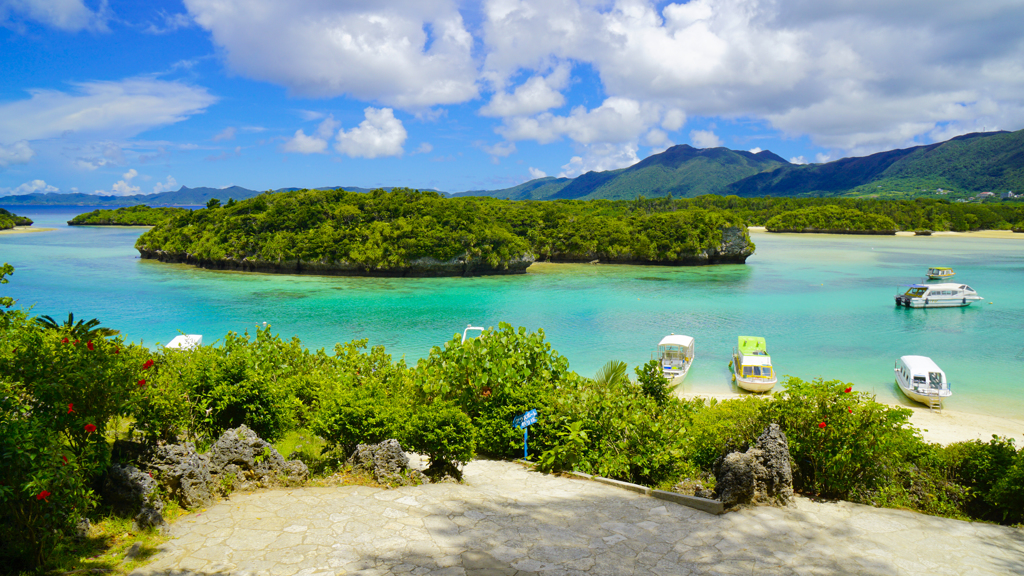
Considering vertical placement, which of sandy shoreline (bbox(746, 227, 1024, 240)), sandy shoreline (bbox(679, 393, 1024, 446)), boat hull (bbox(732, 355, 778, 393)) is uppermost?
sandy shoreline (bbox(746, 227, 1024, 240))

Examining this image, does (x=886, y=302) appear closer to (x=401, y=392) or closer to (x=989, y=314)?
(x=989, y=314)

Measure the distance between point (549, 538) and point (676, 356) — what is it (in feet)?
55.5

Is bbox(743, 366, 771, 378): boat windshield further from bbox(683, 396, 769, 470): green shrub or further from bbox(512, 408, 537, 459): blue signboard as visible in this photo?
bbox(512, 408, 537, 459): blue signboard

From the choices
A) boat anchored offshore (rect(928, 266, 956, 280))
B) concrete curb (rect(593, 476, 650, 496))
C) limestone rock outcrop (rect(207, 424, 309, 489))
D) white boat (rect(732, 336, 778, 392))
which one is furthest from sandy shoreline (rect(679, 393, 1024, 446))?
boat anchored offshore (rect(928, 266, 956, 280))

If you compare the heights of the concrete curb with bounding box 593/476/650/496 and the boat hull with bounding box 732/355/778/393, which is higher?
the concrete curb with bounding box 593/476/650/496

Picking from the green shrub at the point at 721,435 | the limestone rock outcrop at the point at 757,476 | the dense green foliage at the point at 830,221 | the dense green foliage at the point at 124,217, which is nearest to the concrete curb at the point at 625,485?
the limestone rock outcrop at the point at 757,476

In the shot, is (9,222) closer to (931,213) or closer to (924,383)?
(924,383)

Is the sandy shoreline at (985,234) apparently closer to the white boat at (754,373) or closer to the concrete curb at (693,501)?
the white boat at (754,373)

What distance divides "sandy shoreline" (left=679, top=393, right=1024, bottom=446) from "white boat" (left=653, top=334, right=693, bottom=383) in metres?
4.73

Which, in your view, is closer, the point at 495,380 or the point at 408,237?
the point at 495,380

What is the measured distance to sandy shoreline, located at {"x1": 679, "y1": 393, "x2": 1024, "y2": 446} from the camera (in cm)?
1448

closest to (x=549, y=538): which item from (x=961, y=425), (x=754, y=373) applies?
(x=754, y=373)

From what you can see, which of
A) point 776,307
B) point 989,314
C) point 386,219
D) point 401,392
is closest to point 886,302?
point 989,314

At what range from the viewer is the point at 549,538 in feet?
20.2
